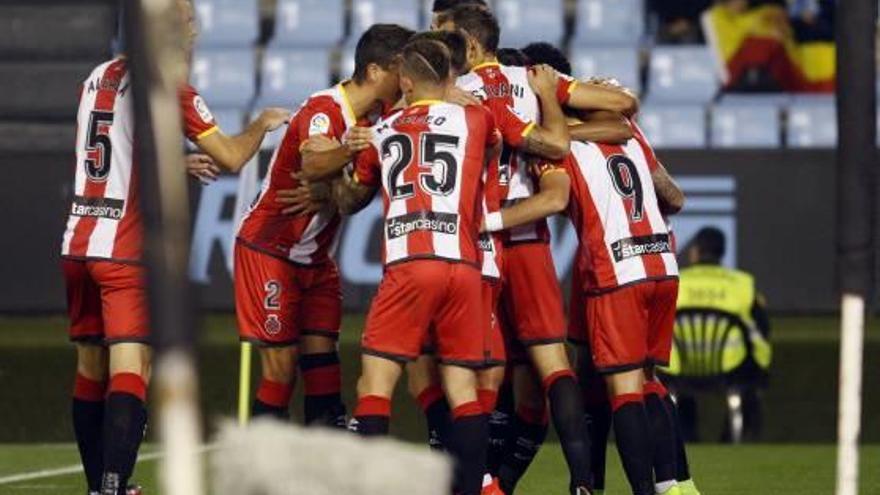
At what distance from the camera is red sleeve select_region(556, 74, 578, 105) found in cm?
842

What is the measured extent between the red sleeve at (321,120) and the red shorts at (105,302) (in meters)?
0.77

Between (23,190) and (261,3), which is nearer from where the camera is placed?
(23,190)

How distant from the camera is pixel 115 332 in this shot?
7977 mm

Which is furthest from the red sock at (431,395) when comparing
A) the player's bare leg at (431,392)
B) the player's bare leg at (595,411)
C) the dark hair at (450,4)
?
the dark hair at (450,4)

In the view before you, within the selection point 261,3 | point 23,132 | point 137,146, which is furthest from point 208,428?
point 137,146

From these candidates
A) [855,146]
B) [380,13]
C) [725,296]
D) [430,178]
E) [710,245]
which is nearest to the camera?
[855,146]

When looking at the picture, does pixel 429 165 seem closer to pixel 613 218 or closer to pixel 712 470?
pixel 613 218

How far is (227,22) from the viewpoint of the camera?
17875mm

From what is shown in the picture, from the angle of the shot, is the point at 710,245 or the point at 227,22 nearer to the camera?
the point at 710,245

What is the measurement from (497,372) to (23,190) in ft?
23.8

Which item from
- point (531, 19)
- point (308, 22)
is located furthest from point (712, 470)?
point (308, 22)

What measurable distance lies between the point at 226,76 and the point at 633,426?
31.5ft

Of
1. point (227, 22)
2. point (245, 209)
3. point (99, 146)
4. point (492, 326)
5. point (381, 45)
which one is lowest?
point (492, 326)

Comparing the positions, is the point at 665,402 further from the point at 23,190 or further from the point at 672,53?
the point at 672,53
